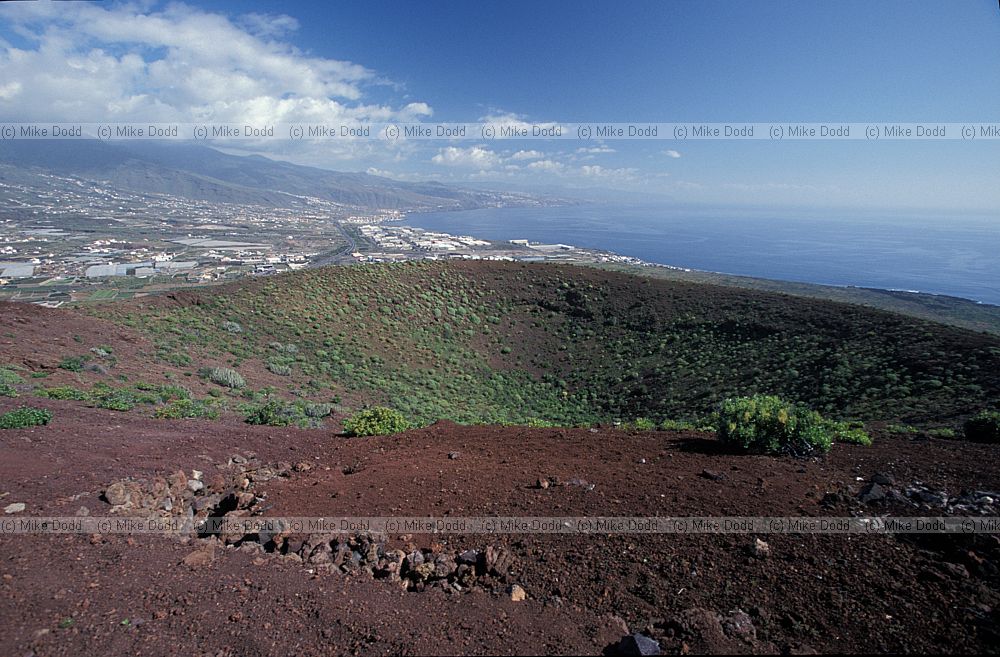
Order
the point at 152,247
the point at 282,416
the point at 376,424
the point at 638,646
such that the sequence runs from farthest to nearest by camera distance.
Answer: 1. the point at 152,247
2. the point at 282,416
3. the point at 376,424
4. the point at 638,646

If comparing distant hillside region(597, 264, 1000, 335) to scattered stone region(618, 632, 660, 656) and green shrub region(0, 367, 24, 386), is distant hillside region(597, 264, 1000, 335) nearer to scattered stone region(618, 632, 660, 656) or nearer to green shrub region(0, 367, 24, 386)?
scattered stone region(618, 632, 660, 656)

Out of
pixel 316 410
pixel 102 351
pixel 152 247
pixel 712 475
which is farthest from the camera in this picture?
pixel 152 247

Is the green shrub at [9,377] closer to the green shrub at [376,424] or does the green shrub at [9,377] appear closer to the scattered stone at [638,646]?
the green shrub at [376,424]

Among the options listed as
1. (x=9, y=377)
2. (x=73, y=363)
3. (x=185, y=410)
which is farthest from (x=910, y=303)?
(x=9, y=377)

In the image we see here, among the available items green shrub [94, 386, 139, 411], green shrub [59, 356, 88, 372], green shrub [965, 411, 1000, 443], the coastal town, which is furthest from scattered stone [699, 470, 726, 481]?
the coastal town

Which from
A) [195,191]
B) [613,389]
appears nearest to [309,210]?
[195,191]

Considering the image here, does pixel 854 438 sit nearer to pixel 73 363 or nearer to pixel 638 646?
pixel 638 646
